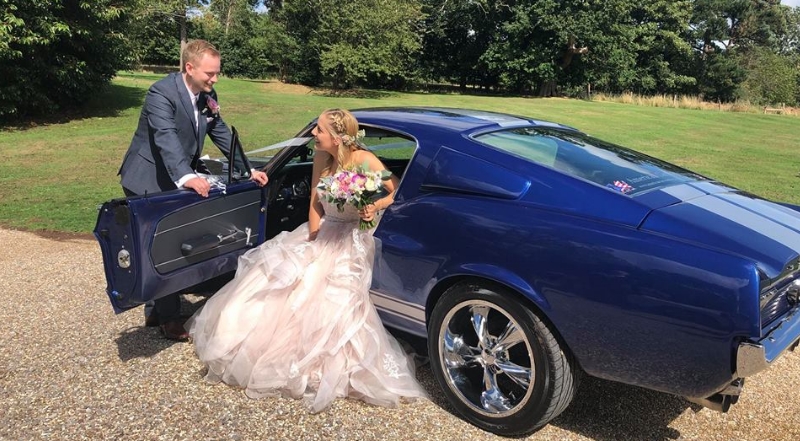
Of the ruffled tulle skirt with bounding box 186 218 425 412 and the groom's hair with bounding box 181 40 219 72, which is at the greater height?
the groom's hair with bounding box 181 40 219 72

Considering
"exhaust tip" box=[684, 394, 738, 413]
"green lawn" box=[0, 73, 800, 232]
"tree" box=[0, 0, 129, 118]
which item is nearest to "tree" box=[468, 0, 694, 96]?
"green lawn" box=[0, 73, 800, 232]

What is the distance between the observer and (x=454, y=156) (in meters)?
3.05

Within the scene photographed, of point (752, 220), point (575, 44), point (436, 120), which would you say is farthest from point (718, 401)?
point (575, 44)

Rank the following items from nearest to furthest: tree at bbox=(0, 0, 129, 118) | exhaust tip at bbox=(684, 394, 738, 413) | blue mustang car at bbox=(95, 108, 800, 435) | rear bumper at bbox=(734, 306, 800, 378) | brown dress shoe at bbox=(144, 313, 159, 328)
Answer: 1. rear bumper at bbox=(734, 306, 800, 378)
2. blue mustang car at bbox=(95, 108, 800, 435)
3. exhaust tip at bbox=(684, 394, 738, 413)
4. brown dress shoe at bbox=(144, 313, 159, 328)
5. tree at bbox=(0, 0, 129, 118)

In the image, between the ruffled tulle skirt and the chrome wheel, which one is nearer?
the chrome wheel

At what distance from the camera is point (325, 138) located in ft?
11.6

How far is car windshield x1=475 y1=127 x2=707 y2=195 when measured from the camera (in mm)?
2951

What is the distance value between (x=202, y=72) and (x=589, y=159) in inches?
95.6

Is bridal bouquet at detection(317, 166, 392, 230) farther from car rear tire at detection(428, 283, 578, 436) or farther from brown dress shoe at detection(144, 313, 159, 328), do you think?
brown dress shoe at detection(144, 313, 159, 328)

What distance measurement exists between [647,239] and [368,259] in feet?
5.23

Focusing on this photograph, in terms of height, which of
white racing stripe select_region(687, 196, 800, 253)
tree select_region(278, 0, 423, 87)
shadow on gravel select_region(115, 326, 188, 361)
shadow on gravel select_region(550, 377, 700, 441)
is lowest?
shadow on gravel select_region(115, 326, 188, 361)

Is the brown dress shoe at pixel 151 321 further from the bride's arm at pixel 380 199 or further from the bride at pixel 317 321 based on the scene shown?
the bride's arm at pixel 380 199

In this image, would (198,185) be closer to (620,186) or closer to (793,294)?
(620,186)

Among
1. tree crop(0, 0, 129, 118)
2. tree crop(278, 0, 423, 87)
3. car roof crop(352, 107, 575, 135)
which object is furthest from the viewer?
tree crop(278, 0, 423, 87)
